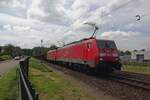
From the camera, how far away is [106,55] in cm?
2314

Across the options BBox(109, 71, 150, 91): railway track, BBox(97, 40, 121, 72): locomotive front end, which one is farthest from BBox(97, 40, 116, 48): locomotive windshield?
BBox(109, 71, 150, 91): railway track

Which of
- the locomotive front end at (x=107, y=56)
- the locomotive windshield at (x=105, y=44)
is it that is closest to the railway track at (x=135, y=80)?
the locomotive front end at (x=107, y=56)

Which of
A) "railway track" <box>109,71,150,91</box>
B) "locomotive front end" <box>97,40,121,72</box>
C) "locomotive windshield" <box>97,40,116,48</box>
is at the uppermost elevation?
"locomotive windshield" <box>97,40,116,48</box>

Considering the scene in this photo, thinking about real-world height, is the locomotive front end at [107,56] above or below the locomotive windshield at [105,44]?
below

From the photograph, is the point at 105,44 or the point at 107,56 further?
the point at 105,44

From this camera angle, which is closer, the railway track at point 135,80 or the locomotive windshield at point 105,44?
the railway track at point 135,80

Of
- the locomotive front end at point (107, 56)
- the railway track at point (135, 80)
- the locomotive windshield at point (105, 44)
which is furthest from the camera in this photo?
the locomotive windshield at point (105, 44)

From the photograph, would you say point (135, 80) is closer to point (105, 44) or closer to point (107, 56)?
point (107, 56)

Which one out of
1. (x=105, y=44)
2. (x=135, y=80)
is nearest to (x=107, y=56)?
(x=105, y=44)

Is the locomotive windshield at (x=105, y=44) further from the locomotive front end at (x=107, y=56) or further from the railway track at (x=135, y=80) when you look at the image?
the railway track at (x=135, y=80)

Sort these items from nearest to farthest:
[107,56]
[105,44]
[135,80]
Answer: [135,80]
[107,56]
[105,44]

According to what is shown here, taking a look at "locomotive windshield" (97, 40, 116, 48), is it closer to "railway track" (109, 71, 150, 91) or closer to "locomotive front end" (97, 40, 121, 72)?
"locomotive front end" (97, 40, 121, 72)

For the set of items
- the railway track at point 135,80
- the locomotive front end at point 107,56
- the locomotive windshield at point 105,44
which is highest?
the locomotive windshield at point 105,44

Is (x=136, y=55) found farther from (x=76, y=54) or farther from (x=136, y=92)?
(x=136, y=92)
